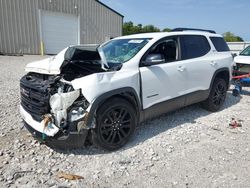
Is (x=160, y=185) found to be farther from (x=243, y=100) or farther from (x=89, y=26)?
(x=89, y=26)

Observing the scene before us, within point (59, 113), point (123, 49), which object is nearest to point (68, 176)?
point (59, 113)

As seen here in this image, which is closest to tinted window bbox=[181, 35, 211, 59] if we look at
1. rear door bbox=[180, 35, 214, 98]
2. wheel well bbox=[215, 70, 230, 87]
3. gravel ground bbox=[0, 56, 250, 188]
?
rear door bbox=[180, 35, 214, 98]

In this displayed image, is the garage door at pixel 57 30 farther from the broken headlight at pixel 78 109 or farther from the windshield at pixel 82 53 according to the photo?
the broken headlight at pixel 78 109

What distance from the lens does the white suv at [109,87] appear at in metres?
3.10

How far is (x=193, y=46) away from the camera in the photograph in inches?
193

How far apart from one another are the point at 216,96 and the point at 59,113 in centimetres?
397

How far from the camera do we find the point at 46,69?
11.2 ft

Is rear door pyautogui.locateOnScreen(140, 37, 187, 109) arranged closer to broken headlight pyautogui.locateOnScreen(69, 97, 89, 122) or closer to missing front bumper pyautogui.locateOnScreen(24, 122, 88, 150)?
broken headlight pyautogui.locateOnScreen(69, 97, 89, 122)

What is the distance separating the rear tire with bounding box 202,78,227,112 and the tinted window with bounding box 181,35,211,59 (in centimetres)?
87

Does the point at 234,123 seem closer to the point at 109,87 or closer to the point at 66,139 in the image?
the point at 109,87

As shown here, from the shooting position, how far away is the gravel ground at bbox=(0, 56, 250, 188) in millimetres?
2863

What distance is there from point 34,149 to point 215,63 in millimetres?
4187

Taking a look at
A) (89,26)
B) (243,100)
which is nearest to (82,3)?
(89,26)

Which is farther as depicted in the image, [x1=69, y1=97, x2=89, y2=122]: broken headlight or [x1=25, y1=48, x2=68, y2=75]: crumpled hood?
[x1=25, y1=48, x2=68, y2=75]: crumpled hood
